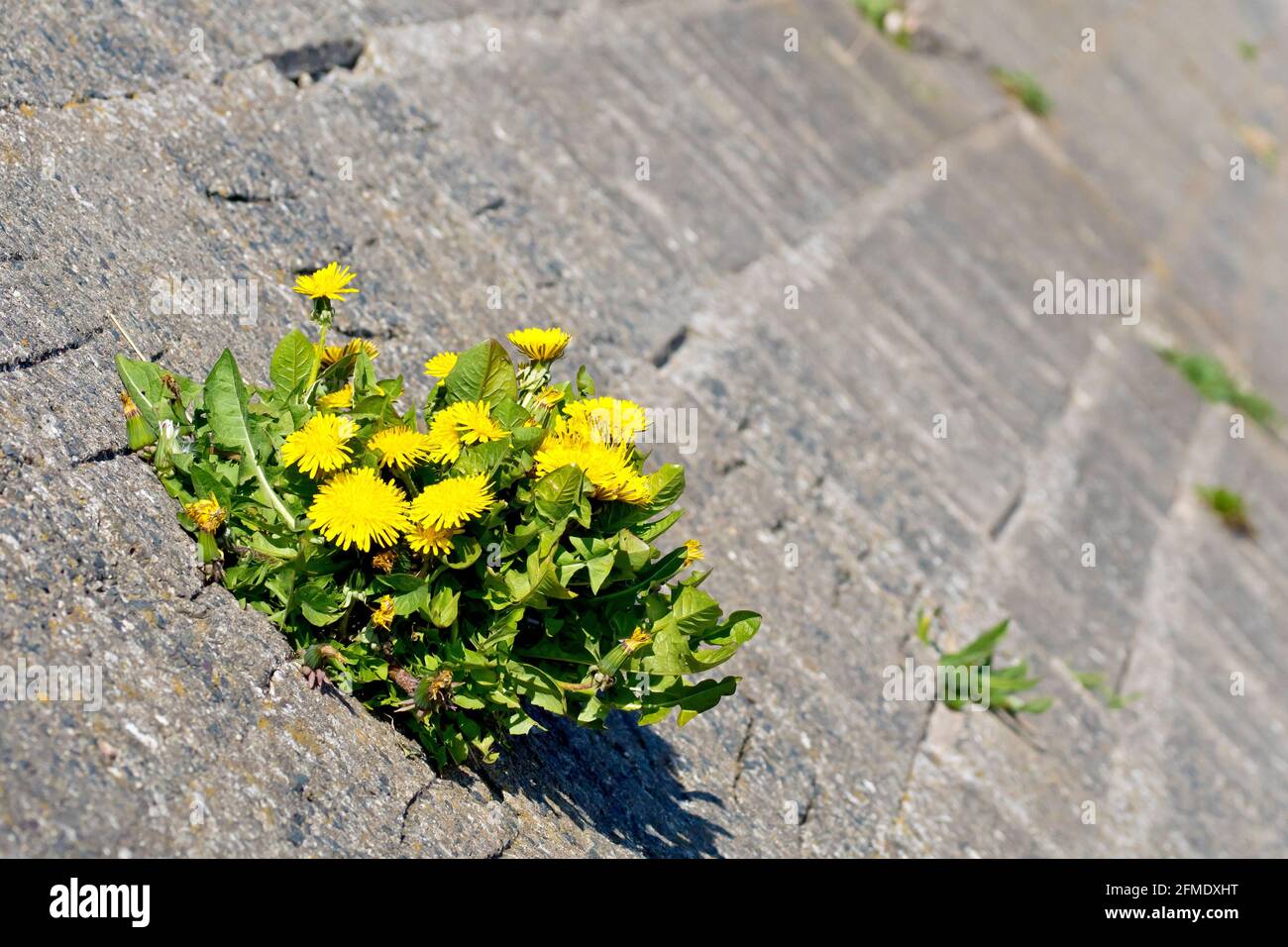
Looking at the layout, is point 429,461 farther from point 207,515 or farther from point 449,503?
point 207,515

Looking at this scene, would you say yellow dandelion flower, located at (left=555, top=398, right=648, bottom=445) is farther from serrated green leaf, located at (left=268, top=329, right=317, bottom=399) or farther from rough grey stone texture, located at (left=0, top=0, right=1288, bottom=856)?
rough grey stone texture, located at (left=0, top=0, right=1288, bottom=856)

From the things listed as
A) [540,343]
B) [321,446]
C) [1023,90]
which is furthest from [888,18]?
[321,446]

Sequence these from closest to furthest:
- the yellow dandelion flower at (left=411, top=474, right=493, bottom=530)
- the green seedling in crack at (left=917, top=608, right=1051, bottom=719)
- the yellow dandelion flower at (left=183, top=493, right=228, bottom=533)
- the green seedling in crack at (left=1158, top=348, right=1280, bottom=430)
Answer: the yellow dandelion flower at (left=411, top=474, right=493, bottom=530) < the yellow dandelion flower at (left=183, top=493, right=228, bottom=533) < the green seedling in crack at (left=917, top=608, right=1051, bottom=719) < the green seedling in crack at (left=1158, top=348, right=1280, bottom=430)

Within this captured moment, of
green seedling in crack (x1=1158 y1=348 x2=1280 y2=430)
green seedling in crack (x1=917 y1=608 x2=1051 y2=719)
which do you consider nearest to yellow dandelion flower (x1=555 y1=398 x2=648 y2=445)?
green seedling in crack (x1=917 y1=608 x2=1051 y2=719)

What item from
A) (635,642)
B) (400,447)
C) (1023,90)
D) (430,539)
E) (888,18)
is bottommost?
(635,642)

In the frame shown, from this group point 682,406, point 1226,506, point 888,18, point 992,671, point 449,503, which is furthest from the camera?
point 888,18

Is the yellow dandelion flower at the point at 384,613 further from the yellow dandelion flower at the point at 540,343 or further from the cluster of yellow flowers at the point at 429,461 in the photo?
the yellow dandelion flower at the point at 540,343
